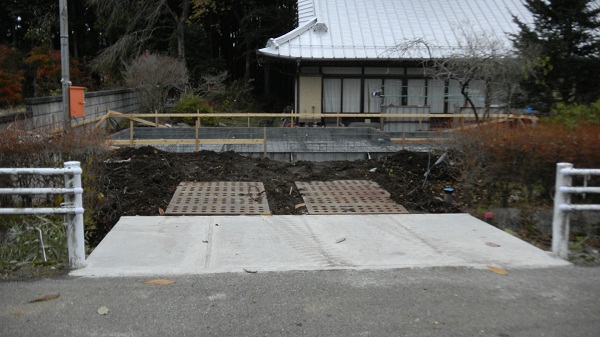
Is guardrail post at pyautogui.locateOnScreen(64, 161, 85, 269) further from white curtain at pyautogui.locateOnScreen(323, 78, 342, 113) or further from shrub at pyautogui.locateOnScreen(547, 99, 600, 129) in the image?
white curtain at pyautogui.locateOnScreen(323, 78, 342, 113)

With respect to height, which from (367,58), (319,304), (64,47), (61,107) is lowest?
(319,304)

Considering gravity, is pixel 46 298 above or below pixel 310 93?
below

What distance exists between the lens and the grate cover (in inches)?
335

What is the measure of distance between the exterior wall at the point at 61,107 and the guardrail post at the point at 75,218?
2.88 m

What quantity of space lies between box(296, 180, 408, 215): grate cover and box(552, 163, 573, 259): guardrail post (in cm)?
259

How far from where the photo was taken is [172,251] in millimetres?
6285

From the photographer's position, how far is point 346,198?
9273 mm

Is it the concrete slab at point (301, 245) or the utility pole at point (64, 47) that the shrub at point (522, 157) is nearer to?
the concrete slab at point (301, 245)

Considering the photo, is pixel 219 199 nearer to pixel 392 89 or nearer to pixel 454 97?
pixel 392 89

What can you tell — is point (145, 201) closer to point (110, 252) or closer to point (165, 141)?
point (110, 252)

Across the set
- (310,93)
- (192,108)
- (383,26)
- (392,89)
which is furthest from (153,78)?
(383,26)

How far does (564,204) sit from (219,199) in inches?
203

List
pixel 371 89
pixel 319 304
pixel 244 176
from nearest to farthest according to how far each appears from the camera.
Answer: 1. pixel 319 304
2. pixel 244 176
3. pixel 371 89

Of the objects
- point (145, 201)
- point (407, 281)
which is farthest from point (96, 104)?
point (407, 281)
